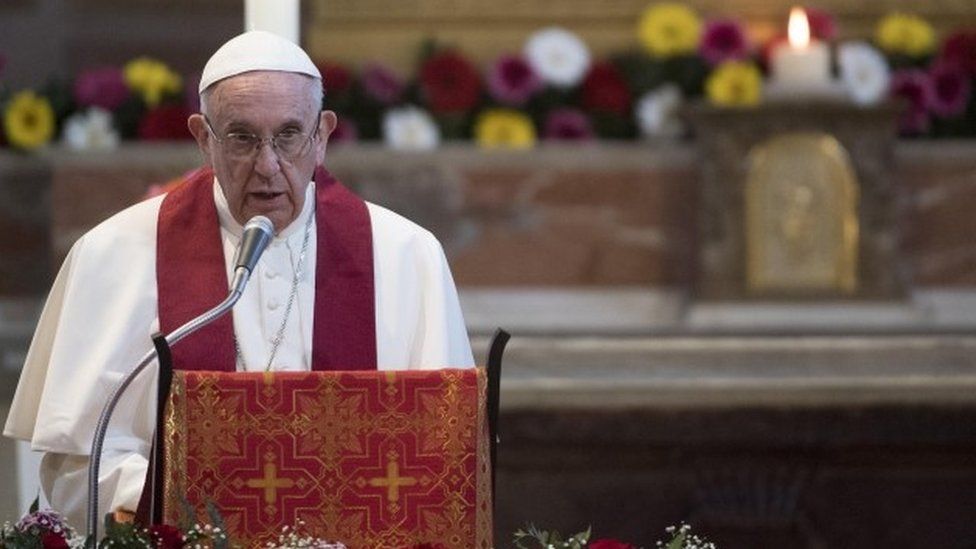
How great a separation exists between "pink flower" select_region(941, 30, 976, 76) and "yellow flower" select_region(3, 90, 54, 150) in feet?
9.34

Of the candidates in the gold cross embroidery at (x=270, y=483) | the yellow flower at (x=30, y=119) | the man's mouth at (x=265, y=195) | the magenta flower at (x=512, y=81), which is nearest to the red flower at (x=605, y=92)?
the magenta flower at (x=512, y=81)

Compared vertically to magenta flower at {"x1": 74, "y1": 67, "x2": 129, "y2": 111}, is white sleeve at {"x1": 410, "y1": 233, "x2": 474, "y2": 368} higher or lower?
lower

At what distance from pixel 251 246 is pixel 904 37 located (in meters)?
4.65

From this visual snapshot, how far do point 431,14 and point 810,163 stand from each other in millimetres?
1330

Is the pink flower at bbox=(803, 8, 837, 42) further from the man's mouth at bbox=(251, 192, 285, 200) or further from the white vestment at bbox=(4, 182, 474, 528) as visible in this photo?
the man's mouth at bbox=(251, 192, 285, 200)

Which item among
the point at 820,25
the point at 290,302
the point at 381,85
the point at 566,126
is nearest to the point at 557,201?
the point at 566,126

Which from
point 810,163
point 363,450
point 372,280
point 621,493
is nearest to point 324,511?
point 363,450

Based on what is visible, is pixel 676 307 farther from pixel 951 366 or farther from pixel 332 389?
pixel 332 389

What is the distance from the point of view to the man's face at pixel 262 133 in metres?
4.15

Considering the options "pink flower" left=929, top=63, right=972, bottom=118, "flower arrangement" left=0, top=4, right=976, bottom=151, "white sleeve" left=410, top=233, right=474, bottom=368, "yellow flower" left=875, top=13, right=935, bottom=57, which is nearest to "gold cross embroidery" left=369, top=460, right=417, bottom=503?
"white sleeve" left=410, top=233, right=474, bottom=368

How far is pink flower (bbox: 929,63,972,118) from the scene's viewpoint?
25.3ft

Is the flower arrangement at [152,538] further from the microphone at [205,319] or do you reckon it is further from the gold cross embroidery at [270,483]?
the gold cross embroidery at [270,483]

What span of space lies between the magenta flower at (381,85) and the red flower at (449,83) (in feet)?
0.33

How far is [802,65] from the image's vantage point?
7488 mm
